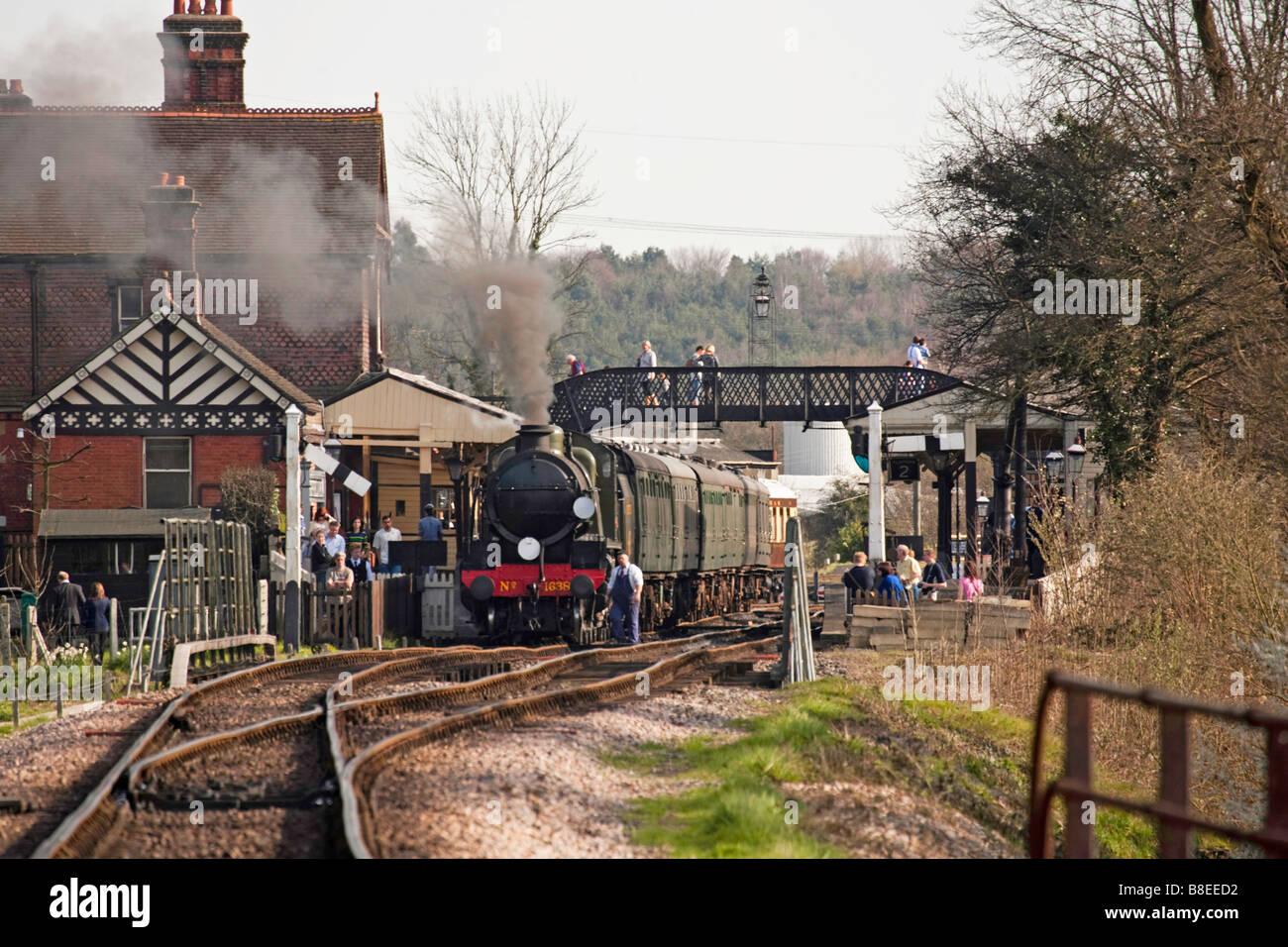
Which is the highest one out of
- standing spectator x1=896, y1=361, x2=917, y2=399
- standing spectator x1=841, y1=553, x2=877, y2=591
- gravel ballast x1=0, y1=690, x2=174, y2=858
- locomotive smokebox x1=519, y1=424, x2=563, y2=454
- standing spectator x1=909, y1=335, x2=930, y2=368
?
standing spectator x1=909, y1=335, x2=930, y2=368

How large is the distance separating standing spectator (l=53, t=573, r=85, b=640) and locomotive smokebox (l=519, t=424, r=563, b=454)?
6630 millimetres

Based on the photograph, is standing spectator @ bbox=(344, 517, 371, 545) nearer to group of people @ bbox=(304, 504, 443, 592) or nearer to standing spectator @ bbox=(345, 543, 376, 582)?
group of people @ bbox=(304, 504, 443, 592)

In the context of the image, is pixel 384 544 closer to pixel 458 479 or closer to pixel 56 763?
pixel 458 479

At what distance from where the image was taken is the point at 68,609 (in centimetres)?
2094

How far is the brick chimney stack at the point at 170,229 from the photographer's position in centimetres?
3312

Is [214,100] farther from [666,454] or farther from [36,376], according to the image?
[666,454]

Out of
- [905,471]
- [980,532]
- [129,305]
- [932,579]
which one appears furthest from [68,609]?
[980,532]

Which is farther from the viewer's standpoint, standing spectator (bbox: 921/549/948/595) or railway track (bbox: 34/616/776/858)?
standing spectator (bbox: 921/549/948/595)

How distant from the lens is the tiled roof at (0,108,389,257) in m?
35.4

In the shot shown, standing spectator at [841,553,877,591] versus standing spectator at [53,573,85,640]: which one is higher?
standing spectator at [841,553,877,591]

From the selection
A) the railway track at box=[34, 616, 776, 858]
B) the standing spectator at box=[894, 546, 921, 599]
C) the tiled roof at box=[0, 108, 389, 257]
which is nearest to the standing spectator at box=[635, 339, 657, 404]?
the tiled roof at box=[0, 108, 389, 257]

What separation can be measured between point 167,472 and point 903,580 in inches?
620

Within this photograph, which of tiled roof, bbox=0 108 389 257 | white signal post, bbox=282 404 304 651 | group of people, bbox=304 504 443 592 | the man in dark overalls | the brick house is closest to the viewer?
white signal post, bbox=282 404 304 651

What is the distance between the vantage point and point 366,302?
36.4 metres
